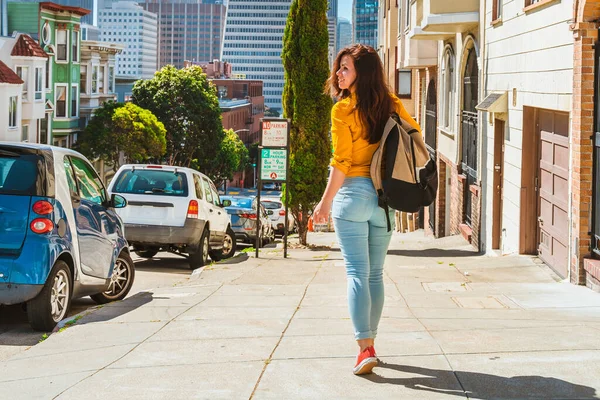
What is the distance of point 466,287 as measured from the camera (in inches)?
416

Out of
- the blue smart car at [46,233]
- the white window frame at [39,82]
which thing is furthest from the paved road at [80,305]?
the white window frame at [39,82]

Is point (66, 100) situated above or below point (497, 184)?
above

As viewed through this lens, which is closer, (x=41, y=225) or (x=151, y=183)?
(x=41, y=225)

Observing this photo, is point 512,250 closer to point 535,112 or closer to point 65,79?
point 535,112

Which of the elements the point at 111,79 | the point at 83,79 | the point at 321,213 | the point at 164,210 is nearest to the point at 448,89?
the point at 164,210

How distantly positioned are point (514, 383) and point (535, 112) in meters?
8.45

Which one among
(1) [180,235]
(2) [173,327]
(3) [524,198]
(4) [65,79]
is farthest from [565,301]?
(4) [65,79]

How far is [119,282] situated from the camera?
10.8 m

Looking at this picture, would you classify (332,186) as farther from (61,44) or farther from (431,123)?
(61,44)

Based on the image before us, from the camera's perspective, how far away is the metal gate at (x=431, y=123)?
27.0 meters

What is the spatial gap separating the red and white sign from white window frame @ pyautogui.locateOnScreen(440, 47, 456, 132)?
6603 mm

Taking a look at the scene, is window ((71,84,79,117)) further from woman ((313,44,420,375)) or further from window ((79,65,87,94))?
woman ((313,44,420,375))

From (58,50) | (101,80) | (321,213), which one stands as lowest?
(321,213)

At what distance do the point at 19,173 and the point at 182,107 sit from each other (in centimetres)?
6013
